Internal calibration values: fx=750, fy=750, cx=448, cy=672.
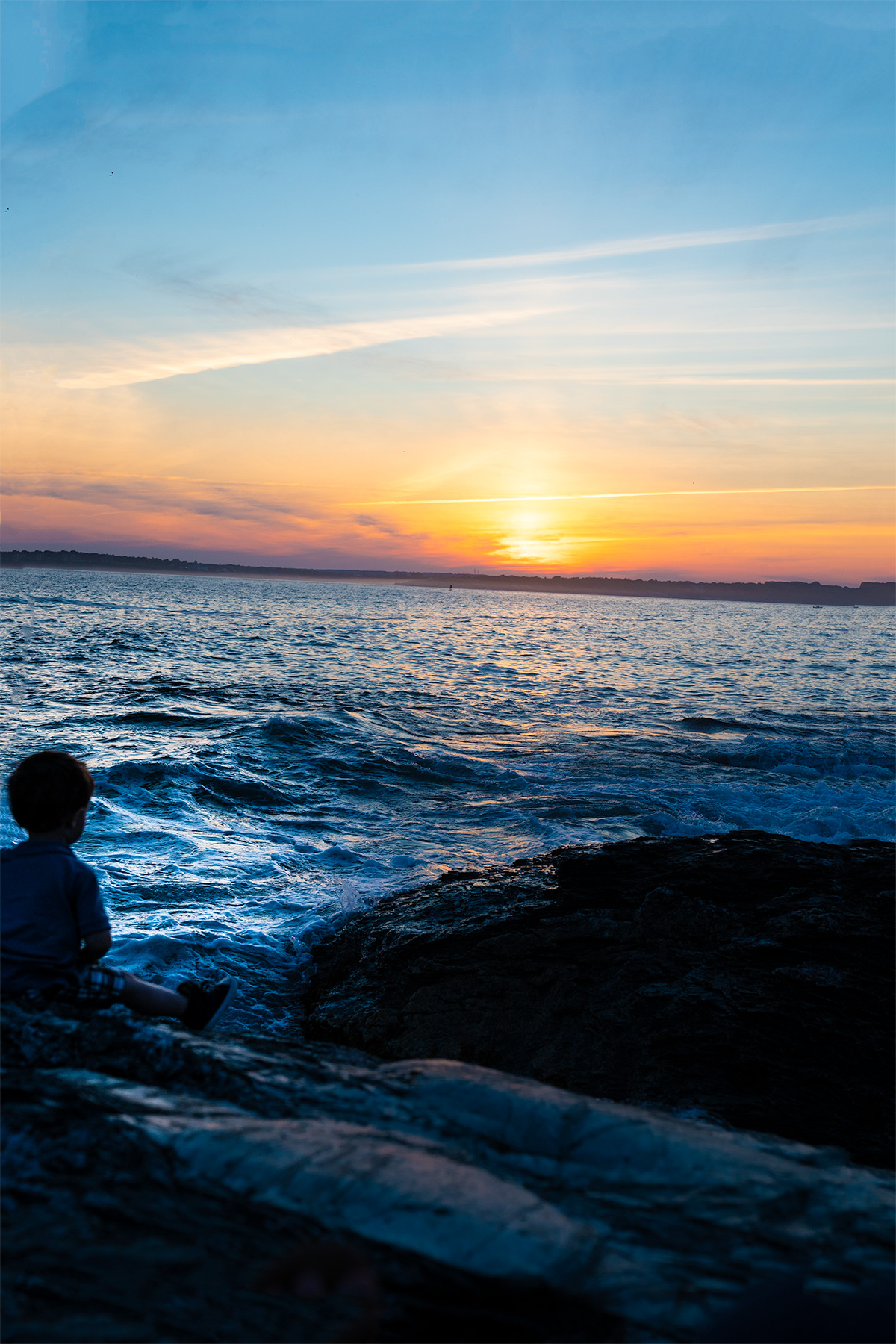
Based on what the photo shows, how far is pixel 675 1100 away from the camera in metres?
3.85

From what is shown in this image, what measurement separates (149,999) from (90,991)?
0.94 feet

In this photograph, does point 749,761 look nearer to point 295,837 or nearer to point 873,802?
point 873,802

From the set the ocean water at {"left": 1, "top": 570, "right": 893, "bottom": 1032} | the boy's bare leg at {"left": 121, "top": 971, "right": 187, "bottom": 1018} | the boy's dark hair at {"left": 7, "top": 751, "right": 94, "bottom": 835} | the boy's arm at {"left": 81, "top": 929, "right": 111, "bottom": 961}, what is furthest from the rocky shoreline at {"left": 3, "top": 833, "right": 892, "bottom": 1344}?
the ocean water at {"left": 1, "top": 570, "right": 893, "bottom": 1032}

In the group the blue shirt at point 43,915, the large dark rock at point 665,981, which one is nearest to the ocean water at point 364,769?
the large dark rock at point 665,981

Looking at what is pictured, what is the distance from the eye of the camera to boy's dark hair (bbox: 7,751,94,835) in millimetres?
3471

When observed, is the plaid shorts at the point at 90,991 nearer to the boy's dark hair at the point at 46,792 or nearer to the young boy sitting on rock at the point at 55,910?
the young boy sitting on rock at the point at 55,910

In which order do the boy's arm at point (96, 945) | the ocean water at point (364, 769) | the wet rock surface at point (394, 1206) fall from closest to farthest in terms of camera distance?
the wet rock surface at point (394, 1206) < the boy's arm at point (96, 945) < the ocean water at point (364, 769)

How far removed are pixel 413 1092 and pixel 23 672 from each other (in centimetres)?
2245

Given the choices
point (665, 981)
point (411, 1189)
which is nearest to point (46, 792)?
point (411, 1189)

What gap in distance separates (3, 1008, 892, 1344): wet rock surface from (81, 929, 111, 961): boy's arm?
2.42 ft

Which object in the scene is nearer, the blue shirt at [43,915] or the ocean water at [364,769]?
the blue shirt at [43,915]

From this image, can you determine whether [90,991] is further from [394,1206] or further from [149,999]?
[394,1206]

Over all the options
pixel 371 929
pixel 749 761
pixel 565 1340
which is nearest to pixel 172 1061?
pixel 565 1340

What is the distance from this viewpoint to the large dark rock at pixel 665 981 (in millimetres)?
3916
